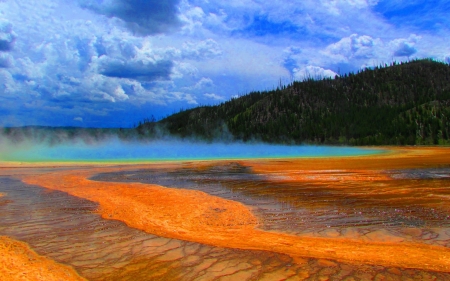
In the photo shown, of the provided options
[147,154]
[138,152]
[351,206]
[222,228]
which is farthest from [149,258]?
[138,152]

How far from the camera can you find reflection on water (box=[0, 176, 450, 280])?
5762 millimetres

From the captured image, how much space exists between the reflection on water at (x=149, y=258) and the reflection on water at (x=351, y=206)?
2131 millimetres

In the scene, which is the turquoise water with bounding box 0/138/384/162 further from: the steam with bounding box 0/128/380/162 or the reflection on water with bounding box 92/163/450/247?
the reflection on water with bounding box 92/163/450/247

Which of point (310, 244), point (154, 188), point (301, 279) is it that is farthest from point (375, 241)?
point (154, 188)

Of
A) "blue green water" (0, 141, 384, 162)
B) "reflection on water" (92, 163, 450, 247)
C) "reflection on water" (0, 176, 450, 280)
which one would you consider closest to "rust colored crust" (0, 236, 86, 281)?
"reflection on water" (0, 176, 450, 280)

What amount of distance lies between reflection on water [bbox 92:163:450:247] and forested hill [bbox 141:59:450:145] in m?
103

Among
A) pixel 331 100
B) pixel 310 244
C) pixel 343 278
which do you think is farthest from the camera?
pixel 331 100

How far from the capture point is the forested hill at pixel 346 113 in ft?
376

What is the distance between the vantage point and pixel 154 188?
16.4m

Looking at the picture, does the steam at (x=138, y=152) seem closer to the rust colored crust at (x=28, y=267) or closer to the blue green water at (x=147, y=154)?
the blue green water at (x=147, y=154)

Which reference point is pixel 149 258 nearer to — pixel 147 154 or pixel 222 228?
pixel 222 228

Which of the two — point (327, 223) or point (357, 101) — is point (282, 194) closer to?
point (327, 223)

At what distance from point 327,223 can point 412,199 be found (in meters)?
5.18

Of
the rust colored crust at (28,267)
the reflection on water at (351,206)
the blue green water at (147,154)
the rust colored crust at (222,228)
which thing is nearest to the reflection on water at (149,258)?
the rust colored crust at (28,267)
